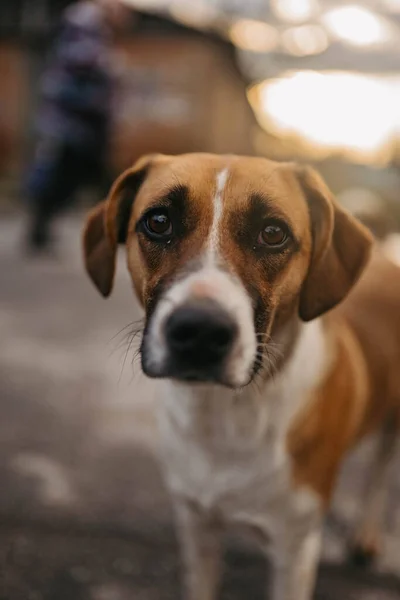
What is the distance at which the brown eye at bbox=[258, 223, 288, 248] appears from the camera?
146 centimetres

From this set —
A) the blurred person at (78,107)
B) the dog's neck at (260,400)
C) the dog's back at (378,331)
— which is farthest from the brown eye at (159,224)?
the blurred person at (78,107)

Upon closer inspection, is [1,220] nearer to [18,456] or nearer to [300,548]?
[18,456]

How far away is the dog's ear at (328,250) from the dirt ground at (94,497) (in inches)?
19.3

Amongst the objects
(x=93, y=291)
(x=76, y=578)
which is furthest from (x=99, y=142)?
(x=76, y=578)

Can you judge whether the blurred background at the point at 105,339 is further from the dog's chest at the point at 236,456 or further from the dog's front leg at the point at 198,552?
the dog's chest at the point at 236,456

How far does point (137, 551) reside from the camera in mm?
2199

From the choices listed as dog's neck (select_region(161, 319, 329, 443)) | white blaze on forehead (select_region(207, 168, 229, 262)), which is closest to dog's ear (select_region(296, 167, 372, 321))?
dog's neck (select_region(161, 319, 329, 443))

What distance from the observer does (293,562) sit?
5.69ft

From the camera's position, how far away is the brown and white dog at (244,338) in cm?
131

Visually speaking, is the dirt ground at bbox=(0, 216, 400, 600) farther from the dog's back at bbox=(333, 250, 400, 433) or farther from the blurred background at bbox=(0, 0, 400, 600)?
the dog's back at bbox=(333, 250, 400, 433)

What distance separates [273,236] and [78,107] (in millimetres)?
4092

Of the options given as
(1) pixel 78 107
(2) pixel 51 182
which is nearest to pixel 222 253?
(1) pixel 78 107

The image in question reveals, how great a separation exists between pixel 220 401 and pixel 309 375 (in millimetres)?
251

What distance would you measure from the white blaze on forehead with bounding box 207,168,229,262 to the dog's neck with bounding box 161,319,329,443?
13.1 inches
